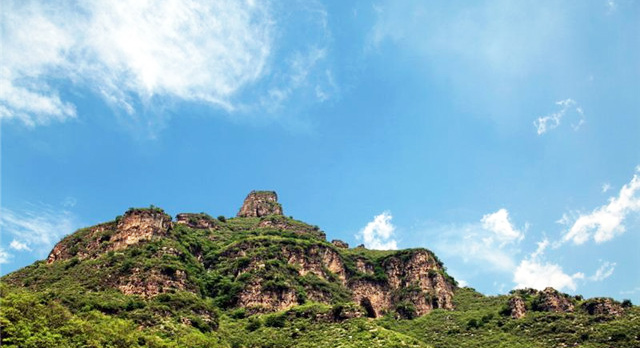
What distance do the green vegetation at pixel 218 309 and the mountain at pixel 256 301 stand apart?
0.92ft

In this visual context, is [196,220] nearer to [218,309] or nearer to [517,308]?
[218,309]

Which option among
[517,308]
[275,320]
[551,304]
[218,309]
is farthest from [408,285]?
[218,309]

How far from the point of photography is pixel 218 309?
104 metres

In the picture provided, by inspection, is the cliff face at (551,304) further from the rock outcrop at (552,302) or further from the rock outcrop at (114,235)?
the rock outcrop at (114,235)

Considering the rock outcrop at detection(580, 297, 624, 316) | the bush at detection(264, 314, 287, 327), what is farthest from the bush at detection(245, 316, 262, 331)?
the rock outcrop at detection(580, 297, 624, 316)

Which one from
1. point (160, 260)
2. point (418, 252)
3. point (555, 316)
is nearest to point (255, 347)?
point (160, 260)

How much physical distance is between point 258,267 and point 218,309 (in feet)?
56.5

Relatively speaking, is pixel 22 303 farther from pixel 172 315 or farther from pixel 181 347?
pixel 172 315

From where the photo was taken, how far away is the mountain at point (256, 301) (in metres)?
72.1

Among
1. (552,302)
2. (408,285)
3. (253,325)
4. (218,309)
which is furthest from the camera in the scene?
(408,285)

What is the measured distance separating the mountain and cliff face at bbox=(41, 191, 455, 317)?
1.06 ft

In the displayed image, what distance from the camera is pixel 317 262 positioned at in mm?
136000

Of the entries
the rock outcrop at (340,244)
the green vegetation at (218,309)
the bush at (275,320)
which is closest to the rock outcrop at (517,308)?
the green vegetation at (218,309)

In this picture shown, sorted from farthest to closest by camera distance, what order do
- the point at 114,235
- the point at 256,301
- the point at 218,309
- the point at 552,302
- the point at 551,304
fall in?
the point at 114,235, the point at 256,301, the point at 552,302, the point at 551,304, the point at 218,309
